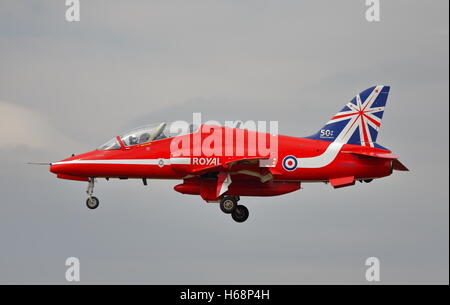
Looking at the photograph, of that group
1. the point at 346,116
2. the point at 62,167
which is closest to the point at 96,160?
the point at 62,167

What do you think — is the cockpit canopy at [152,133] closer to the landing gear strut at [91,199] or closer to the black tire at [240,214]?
the landing gear strut at [91,199]

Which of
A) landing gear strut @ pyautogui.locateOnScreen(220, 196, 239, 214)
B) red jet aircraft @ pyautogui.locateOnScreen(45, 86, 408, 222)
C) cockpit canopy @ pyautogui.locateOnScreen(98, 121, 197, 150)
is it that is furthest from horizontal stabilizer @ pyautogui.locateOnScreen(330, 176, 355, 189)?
cockpit canopy @ pyautogui.locateOnScreen(98, 121, 197, 150)

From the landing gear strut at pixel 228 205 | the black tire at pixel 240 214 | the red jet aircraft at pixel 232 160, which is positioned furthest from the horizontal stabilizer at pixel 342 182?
the landing gear strut at pixel 228 205

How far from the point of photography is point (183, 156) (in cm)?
3077

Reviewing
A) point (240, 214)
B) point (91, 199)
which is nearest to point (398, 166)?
point (240, 214)

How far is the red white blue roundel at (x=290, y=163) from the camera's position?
3131cm

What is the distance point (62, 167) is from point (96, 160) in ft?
5.05

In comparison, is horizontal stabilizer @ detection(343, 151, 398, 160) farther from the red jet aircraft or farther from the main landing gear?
the main landing gear

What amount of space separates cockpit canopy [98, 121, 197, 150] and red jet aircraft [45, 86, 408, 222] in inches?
1.7

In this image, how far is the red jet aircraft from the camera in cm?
3095

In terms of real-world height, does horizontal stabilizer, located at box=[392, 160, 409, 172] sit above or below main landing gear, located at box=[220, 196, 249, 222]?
above

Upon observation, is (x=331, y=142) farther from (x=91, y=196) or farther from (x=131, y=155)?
(x=91, y=196)

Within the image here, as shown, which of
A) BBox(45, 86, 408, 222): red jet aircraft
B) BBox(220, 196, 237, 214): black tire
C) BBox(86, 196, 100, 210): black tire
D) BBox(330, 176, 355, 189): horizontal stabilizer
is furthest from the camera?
BBox(86, 196, 100, 210): black tire

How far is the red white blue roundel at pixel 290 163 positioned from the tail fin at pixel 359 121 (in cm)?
174
